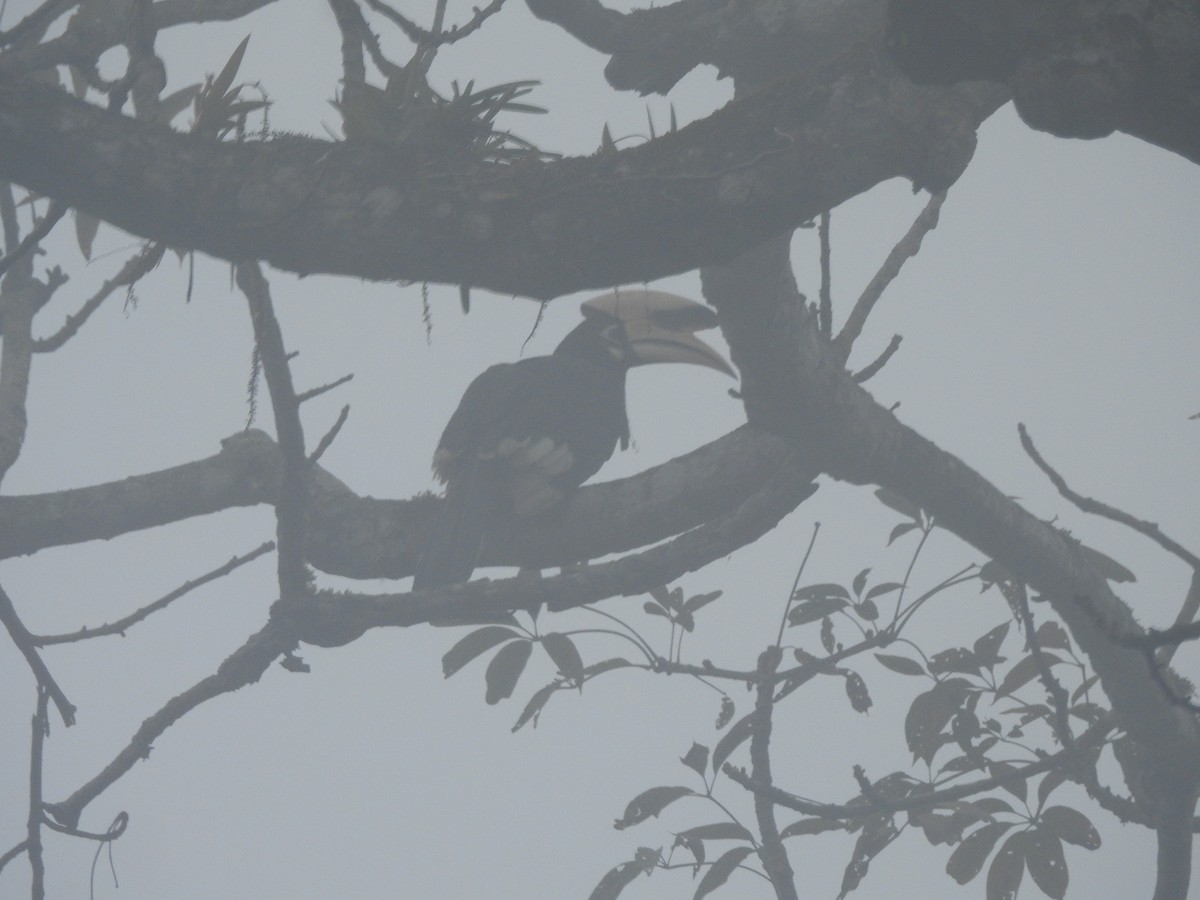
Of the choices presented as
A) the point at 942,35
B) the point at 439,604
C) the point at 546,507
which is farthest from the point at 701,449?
the point at 942,35

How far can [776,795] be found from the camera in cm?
254

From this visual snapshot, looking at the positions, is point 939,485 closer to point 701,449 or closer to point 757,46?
point 701,449

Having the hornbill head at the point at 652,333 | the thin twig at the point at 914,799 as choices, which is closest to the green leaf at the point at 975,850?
the thin twig at the point at 914,799

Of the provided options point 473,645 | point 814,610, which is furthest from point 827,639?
point 473,645

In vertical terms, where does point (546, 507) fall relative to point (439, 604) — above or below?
above

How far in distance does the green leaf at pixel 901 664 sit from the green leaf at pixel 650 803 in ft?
2.21

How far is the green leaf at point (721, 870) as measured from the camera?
3059 mm

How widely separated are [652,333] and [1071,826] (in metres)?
3.31

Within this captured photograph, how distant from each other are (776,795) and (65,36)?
2.90 meters

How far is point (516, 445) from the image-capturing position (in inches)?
165

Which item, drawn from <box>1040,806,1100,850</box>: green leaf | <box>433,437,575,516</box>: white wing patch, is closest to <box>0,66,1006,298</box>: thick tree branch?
<box>433,437,575,516</box>: white wing patch

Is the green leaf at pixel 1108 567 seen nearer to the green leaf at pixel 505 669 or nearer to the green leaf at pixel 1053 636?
the green leaf at pixel 1053 636

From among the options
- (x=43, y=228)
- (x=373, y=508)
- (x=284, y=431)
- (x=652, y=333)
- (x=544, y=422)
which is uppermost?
(x=652, y=333)

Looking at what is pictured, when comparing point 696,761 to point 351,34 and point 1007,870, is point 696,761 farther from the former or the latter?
point 351,34
